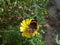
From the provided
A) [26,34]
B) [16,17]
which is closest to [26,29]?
[26,34]

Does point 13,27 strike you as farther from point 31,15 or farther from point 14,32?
point 31,15

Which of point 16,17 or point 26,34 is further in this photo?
A: point 16,17

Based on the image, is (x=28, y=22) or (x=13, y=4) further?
(x=13, y=4)

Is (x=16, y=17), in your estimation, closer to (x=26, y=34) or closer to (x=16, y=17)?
(x=16, y=17)

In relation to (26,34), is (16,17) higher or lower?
higher

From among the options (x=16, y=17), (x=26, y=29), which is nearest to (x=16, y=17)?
(x=16, y=17)

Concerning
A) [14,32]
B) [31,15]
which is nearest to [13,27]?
Answer: [14,32]

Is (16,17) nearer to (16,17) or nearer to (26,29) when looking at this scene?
(16,17)

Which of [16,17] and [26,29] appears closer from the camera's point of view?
[26,29]
